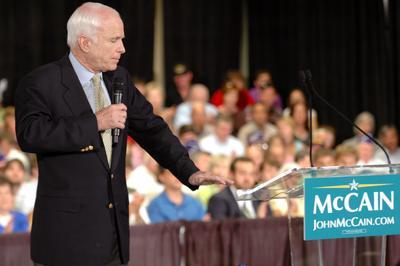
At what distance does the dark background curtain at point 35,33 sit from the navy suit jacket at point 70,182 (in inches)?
304

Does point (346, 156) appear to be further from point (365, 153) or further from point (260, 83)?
point (260, 83)

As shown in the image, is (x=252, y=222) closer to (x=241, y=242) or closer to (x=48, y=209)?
(x=241, y=242)

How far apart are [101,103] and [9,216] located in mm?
3039

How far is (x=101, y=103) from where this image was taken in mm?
3906

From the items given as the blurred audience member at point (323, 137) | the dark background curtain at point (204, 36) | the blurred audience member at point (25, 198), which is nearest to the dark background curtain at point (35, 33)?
the dark background curtain at point (204, 36)

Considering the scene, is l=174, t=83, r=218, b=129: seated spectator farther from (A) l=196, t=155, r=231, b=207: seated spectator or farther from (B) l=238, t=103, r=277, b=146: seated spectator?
(A) l=196, t=155, r=231, b=207: seated spectator

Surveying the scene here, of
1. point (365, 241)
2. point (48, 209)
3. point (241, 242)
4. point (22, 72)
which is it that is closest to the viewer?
point (48, 209)

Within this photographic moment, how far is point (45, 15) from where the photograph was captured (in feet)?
39.2

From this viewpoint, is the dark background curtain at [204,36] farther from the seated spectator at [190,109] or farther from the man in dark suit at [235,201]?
the man in dark suit at [235,201]

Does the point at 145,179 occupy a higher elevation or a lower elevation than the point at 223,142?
lower

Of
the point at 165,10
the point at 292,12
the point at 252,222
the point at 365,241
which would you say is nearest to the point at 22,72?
the point at 165,10

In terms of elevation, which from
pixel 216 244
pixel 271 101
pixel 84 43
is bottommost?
pixel 216 244

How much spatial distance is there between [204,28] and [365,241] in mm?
8069

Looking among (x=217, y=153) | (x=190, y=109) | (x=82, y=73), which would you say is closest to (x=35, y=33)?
(x=190, y=109)
